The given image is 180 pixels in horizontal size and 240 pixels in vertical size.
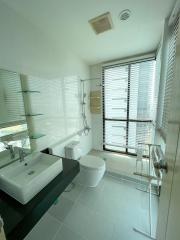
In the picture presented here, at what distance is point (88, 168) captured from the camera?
1779mm

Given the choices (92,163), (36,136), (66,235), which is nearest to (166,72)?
(92,163)

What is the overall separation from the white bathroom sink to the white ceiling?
5.21 ft

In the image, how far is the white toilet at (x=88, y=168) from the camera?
1785 millimetres

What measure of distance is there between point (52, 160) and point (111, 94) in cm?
210

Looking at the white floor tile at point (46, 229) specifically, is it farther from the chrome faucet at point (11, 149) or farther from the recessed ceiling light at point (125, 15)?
the recessed ceiling light at point (125, 15)

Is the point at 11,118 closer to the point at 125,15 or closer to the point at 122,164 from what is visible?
the point at 125,15

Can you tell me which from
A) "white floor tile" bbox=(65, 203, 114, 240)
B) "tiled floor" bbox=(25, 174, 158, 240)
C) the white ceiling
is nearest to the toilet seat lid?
"tiled floor" bbox=(25, 174, 158, 240)

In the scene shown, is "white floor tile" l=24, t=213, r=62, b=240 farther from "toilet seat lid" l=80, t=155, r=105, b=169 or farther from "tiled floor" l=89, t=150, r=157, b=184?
"tiled floor" l=89, t=150, r=157, b=184

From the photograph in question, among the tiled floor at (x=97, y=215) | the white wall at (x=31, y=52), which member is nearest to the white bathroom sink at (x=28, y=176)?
the white wall at (x=31, y=52)

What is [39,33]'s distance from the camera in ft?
4.88

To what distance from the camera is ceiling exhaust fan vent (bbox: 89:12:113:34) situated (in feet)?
4.30

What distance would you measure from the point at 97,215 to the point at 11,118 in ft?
5.35

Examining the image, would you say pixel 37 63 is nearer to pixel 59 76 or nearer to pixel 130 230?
pixel 59 76

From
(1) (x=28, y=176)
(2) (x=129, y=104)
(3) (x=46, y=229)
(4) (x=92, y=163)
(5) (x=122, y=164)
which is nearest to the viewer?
(1) (x=28, y=176)
